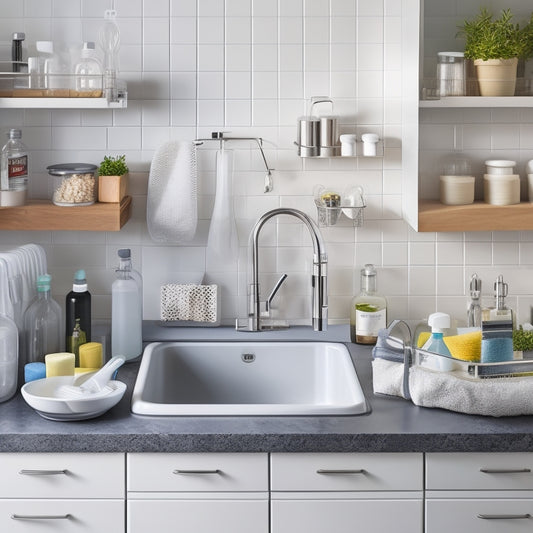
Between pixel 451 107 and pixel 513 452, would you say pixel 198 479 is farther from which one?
pixel 451 107

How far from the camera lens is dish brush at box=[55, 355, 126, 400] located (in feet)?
7.63

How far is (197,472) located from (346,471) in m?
0.35

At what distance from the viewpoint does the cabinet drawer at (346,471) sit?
2217 mm

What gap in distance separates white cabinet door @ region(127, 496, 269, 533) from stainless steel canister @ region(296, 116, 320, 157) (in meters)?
1.08

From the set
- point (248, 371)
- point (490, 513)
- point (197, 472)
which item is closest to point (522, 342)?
point (490, 513)

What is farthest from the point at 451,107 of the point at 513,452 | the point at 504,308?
the point at 513,452

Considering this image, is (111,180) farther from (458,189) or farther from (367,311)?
(458,189)

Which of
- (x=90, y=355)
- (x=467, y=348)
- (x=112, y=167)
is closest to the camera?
(x=467, y=348)

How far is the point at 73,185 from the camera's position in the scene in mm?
2750

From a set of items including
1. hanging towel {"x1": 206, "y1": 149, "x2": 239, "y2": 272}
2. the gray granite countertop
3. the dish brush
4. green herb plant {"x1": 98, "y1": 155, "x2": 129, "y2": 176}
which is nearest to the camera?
the gray granite countertop

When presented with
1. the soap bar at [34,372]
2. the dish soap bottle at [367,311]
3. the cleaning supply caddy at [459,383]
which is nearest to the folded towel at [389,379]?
the cleaning supply caddy at [459,383]

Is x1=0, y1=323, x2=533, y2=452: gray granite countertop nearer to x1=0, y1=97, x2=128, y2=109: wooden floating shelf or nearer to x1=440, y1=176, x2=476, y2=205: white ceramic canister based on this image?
x1=440, y1=176, x2=476, y2=205: white ceramic canister

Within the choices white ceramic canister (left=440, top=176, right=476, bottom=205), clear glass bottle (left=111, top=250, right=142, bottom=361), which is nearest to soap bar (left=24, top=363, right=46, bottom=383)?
clear glass bottle (left=111, top=250, right=142, bottom=361)

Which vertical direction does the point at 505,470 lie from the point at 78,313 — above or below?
below
